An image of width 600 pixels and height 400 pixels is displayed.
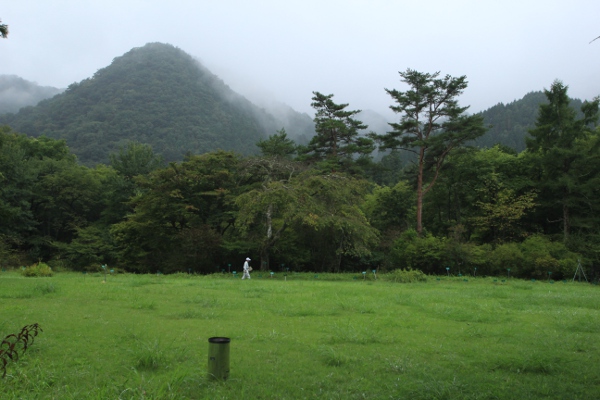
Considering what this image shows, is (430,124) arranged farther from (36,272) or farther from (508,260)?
(36,272)

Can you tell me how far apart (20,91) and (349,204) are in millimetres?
179029

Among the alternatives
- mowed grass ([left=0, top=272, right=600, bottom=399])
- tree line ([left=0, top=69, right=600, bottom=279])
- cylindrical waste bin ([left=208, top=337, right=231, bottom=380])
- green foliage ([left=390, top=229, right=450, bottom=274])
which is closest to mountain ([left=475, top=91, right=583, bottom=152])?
tree line ([left=0, top=69, right=600, bottom=279])

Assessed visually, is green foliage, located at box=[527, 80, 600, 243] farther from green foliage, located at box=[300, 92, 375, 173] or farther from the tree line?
green foliage, located at box=[300, 92, 375, 173]

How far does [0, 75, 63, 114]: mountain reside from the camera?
14525 cm

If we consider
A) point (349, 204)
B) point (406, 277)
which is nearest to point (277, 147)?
point (349, 204)

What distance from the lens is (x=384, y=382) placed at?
5168 millimetres

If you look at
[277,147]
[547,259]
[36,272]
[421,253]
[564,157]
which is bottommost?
[36,272]

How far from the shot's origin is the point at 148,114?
290 ft

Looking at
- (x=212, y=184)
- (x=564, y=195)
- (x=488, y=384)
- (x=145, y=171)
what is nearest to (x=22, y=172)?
(x=145, y=171)

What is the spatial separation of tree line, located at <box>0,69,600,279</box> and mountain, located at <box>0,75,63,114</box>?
13347cm

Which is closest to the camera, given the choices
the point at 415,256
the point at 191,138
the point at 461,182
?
the point at 415,256

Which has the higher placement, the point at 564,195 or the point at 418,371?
the point at 564,195

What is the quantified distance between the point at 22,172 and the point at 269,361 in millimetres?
39514

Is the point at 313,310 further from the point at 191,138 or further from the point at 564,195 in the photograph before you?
the point at 191,138
